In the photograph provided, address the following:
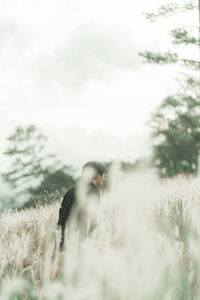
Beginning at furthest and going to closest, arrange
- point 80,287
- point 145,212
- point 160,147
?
point 160,147 → point 145,212 → point 80,287

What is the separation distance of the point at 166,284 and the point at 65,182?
26150 mm

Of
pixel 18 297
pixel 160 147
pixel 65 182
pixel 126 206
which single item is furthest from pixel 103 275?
pixel 65 182

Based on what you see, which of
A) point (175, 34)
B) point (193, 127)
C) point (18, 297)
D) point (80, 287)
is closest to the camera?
point (80, 287)

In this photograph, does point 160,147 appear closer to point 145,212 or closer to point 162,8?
point 162,8

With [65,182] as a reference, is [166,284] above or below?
below

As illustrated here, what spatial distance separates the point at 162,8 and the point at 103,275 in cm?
1489

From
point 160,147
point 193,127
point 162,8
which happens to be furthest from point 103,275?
point 160,147

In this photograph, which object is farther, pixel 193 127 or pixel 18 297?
pixel 193 127

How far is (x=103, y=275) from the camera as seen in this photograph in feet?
4.33

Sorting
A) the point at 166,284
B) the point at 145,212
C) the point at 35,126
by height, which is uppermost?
the point at 35,126

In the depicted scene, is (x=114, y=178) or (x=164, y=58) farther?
(x=164, y=58)

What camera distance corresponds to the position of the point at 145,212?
145 cm

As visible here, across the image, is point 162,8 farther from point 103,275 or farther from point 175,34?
point 103,275

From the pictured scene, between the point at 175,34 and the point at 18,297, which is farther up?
the point at 175,34
